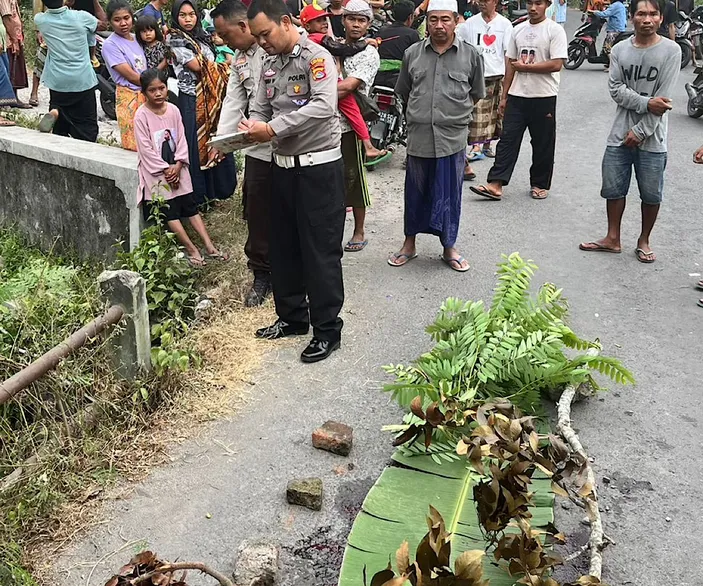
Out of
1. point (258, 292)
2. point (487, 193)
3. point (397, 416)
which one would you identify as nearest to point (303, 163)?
point (258, 292)

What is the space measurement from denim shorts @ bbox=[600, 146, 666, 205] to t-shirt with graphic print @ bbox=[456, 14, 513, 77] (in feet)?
7.99

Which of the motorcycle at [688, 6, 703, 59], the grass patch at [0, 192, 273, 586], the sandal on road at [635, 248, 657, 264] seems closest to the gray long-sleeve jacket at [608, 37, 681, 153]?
the sandal on road at [635, 248, 657, 264]

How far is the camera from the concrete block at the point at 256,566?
2729 mm

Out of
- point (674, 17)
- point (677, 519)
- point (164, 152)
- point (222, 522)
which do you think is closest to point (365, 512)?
point (222, 522)

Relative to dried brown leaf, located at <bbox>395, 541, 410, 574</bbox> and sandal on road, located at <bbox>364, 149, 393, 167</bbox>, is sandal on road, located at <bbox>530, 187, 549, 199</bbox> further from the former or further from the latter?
dried brown leaf, located at <bbox>395, 541, 410, 574</bbox>

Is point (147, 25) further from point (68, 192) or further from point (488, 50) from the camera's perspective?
point (488, 50)

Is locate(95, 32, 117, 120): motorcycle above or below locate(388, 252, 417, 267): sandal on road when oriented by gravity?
above

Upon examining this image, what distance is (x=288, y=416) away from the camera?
12.5ft

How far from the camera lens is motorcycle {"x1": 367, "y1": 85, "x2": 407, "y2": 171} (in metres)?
8.09

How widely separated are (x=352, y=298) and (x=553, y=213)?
8.62 feet

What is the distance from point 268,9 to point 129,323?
1.73 meters

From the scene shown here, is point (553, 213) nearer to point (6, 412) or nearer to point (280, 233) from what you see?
point (280, 233)

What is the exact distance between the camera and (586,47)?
14250 millimetres

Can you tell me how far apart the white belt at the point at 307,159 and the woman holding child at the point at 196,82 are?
1.92 m
